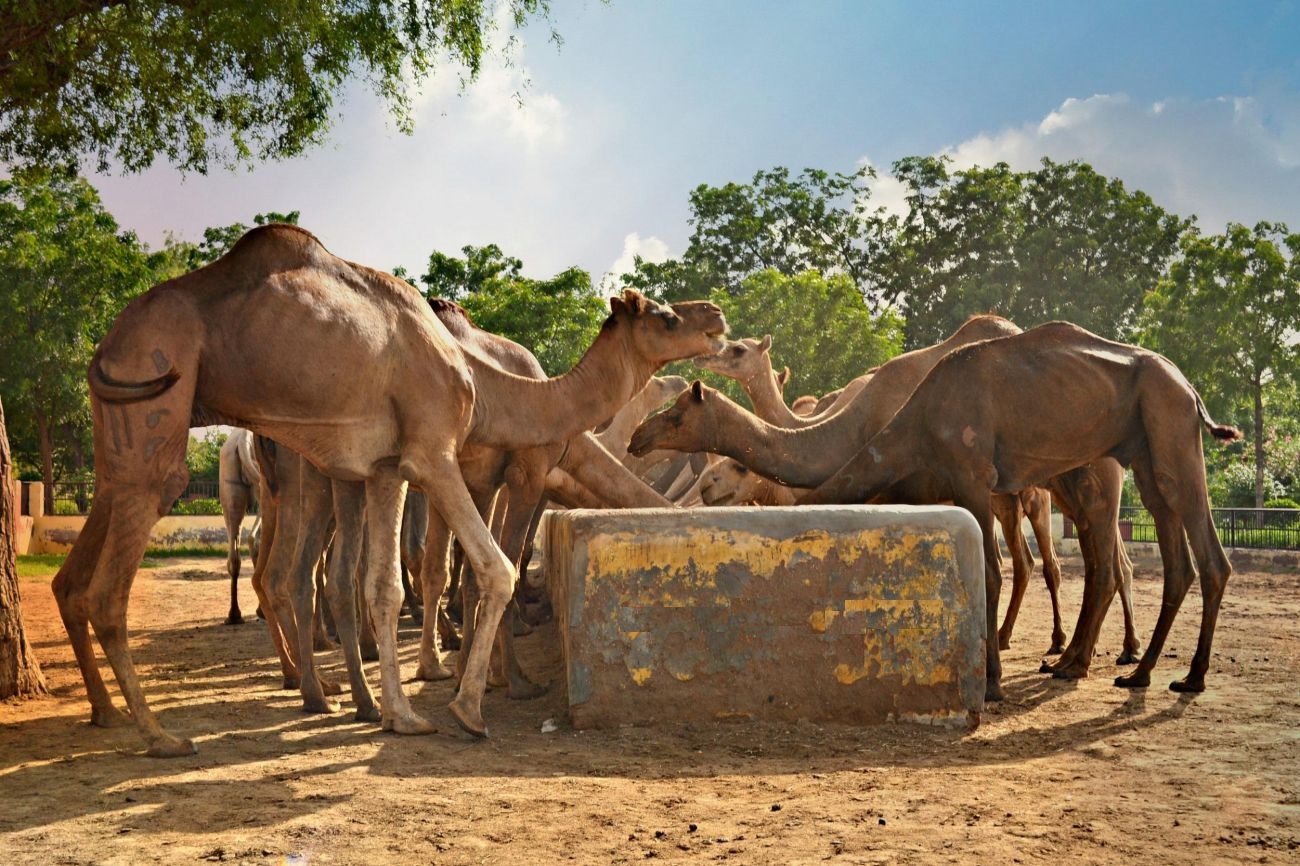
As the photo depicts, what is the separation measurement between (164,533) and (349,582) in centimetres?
2308

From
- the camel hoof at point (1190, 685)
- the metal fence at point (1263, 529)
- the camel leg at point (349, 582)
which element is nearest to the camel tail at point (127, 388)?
the camel leg at point (349, 582)

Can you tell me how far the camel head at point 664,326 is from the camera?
8258 mm

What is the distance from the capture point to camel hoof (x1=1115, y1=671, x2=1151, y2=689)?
8656mm

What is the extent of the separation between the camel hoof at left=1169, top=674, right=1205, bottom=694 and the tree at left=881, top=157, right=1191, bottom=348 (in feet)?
131

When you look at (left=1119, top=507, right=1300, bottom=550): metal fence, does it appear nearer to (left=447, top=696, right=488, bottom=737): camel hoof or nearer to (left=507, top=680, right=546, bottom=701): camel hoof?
(left=507, top=680, right=546, bottom=701): camel hoof

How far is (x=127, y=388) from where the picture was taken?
6324 millimetres

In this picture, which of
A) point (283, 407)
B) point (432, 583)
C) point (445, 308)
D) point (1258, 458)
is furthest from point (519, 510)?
point (1258, 458)

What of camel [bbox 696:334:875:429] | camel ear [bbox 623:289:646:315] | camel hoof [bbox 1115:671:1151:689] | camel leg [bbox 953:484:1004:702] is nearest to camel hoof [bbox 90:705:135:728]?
camel ear [bbox 623:289:646:315]

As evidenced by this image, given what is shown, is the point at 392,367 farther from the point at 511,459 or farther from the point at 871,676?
the point at 871,676

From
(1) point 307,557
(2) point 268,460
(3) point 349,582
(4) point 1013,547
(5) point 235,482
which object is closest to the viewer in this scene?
(3) point 349,582

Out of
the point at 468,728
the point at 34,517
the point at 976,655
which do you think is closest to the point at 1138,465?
the point at 976,655

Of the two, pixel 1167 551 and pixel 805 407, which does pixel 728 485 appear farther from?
pixel 805 407

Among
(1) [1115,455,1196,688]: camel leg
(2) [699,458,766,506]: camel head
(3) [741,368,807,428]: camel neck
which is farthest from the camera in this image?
(3) [741,368,807,428]: camel neck

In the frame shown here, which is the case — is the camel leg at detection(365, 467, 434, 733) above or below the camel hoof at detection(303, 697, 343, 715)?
above
